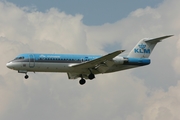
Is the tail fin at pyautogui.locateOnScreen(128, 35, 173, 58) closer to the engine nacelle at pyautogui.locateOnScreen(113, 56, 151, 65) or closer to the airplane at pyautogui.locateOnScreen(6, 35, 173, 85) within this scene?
the airplane at pyautogui.locateOnScreen(6, 35, 173, 85)

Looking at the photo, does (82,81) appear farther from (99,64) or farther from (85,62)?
(85,62)

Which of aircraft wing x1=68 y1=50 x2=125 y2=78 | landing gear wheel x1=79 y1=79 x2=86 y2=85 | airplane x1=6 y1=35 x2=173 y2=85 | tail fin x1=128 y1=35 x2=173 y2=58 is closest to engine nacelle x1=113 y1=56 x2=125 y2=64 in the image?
airplane x1=6 y1=35 x2=173 y2=85

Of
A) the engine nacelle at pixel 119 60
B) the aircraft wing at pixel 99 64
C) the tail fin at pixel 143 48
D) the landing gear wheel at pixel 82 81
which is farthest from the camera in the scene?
the landing gear wheel at pixel 82 81

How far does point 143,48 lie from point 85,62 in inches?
373

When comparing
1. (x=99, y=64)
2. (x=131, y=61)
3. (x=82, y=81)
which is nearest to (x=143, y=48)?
(x=131, y=61)

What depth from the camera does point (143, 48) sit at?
219 ft

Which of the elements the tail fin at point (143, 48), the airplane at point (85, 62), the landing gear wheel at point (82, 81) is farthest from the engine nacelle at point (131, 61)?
the landing gear wheel at point (82, 81)

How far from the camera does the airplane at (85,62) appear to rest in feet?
199

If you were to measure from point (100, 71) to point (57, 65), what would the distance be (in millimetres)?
5832

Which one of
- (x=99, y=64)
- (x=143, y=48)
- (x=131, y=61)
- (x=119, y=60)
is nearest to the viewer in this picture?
(x=99, y=64)

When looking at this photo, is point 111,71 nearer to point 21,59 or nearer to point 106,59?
point 106,59

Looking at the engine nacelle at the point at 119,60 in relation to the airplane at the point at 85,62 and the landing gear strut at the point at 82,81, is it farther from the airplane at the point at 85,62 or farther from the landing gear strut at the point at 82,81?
the landing gear strut at the point at 82,81

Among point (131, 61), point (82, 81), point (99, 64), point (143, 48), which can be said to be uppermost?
point (143, 48)

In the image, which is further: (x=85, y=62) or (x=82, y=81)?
(x=82, y=81)
